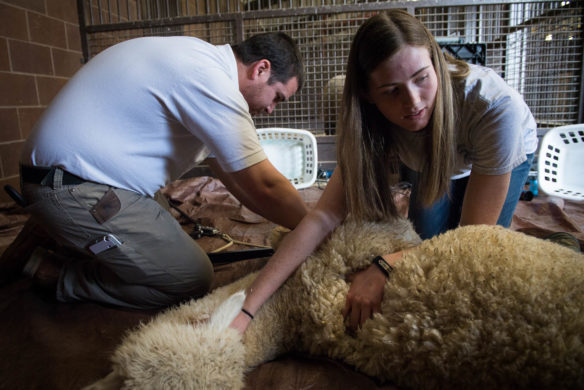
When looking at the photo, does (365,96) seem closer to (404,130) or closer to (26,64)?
(404,130)

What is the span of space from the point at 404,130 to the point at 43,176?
1.21m

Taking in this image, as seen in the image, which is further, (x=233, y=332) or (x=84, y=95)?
(x=84, y=95)

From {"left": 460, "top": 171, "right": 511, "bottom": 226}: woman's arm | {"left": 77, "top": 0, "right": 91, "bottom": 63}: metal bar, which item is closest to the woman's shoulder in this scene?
{"left": 460, "top": 171, "right": 511, "bottom": 226}: woman's arm

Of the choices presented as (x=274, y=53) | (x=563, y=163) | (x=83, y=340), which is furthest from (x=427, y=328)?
(x=563, y=163)

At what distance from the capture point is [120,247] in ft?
4.11

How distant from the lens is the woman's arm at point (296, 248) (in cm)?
87

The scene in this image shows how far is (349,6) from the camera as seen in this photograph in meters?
2.95

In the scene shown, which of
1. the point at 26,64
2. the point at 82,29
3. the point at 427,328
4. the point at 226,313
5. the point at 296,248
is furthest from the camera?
the point at 82,29

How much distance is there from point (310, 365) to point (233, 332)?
0.21m

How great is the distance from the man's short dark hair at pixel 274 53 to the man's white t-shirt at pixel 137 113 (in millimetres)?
230

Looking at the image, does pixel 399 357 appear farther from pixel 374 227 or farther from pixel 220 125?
pixel 220 125

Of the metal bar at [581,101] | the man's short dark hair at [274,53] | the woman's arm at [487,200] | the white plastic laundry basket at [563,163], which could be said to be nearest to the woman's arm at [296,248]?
the woman's arm at [487,200]

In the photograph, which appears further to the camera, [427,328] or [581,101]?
[581,101]

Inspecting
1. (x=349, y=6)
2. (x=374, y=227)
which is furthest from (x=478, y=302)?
(x=349, y=6)
